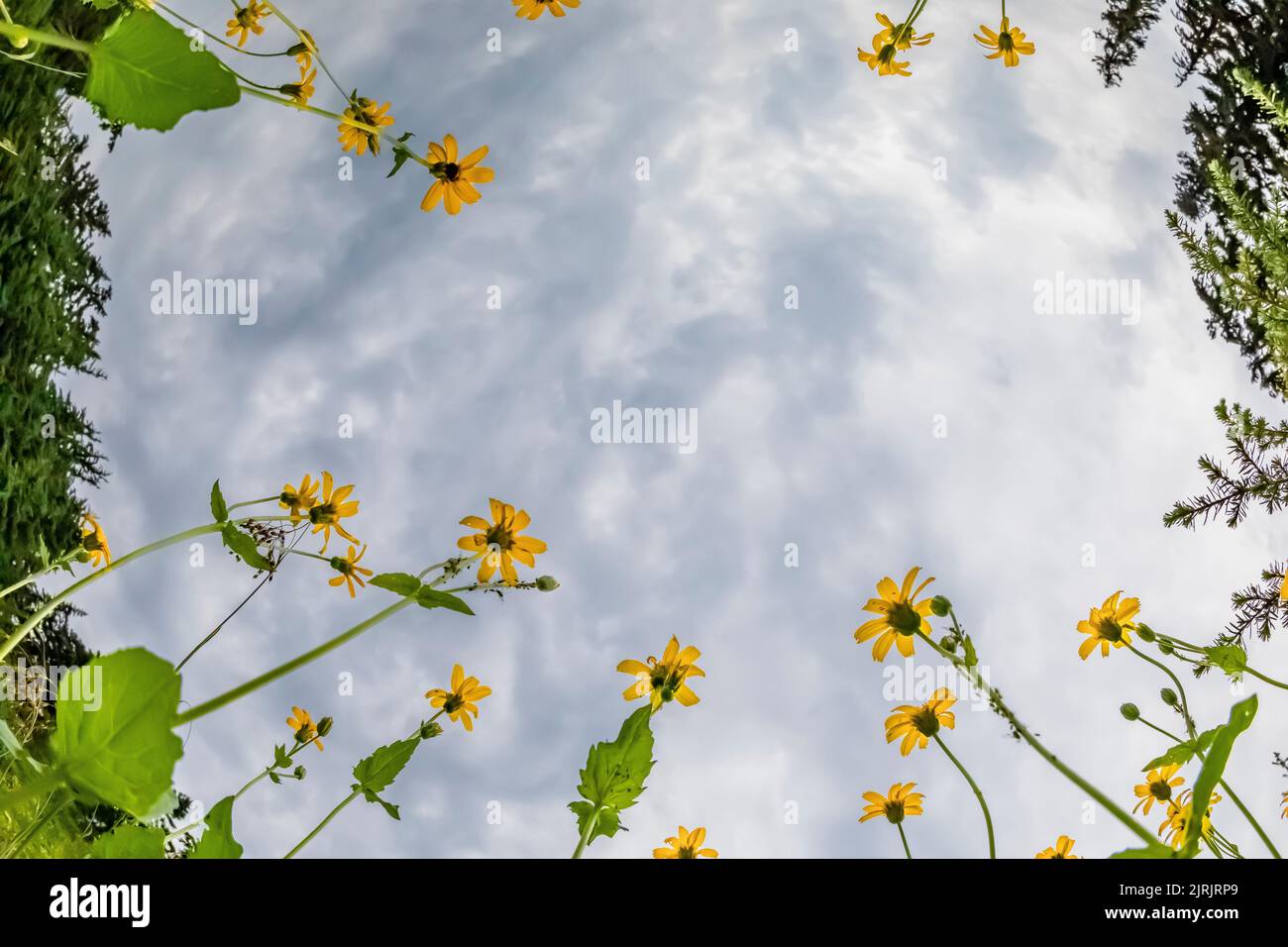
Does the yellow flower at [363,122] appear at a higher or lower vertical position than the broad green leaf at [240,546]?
higher

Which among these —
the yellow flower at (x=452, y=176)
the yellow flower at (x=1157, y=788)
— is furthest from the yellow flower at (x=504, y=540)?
the yellow flower at (x=1157, y=788)

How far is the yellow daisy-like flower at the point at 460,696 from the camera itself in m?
1.44

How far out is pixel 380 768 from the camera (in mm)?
984

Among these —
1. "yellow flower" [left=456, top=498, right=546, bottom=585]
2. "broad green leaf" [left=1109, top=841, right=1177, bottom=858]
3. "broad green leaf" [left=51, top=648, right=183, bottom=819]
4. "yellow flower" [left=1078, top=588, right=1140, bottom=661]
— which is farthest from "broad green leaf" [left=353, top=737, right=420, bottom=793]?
"yellow flower" [left=1078, top=588, right=1140, bottom=661]

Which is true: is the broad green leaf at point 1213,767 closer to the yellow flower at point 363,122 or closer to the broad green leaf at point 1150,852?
the broad green leaf at point 1150,852

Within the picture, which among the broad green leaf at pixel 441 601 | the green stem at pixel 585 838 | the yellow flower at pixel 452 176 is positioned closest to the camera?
the green stem at pixel 585 838

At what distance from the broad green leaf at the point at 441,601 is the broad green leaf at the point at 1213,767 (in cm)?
61

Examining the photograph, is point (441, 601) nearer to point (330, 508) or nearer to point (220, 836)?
point (220, 836)

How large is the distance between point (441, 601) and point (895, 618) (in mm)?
544

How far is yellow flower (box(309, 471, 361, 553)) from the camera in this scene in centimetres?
133

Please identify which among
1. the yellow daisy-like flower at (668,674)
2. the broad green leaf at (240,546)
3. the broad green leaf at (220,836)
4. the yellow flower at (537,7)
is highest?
the yellow flower at (537,7)

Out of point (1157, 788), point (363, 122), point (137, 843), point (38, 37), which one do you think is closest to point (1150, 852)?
point (137, 843)

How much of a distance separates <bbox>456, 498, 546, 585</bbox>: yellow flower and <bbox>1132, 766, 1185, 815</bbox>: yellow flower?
1.17 m
